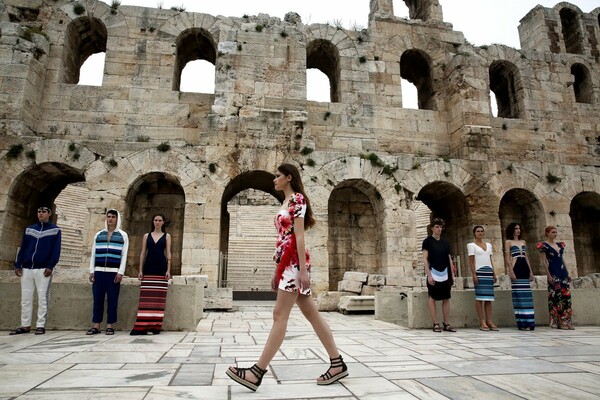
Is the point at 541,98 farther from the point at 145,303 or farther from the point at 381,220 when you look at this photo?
the point at 145,303

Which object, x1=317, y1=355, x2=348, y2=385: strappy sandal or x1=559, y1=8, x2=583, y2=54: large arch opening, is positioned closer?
x1=317, y1=355, x2=348, y2=385: strappy sandal

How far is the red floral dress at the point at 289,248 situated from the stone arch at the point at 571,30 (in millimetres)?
18785

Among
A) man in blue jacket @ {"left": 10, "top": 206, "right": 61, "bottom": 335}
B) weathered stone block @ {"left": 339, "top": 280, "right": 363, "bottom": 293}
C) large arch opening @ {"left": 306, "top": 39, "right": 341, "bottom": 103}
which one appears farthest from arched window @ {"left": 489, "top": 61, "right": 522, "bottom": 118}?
man in blue jacket @ {"left": 10, "top": 206, "right": 61, "bottom": 335}

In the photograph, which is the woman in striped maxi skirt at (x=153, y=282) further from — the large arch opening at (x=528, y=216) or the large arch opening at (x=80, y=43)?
the large arch opening at (x=528, y=216)

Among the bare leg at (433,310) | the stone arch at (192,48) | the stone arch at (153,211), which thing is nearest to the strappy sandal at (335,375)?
the bare leg at (433,310)

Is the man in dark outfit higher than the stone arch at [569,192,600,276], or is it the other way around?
the stone arch at [569,192,600,276]

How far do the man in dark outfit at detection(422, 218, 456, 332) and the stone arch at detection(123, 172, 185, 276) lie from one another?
8.44 metres

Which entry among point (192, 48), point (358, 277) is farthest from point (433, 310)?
point (192, 48)

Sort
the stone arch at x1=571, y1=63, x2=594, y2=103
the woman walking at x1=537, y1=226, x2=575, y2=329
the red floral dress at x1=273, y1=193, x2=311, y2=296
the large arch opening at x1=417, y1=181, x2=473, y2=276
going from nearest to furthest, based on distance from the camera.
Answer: the red floral dress at x1=273, y1=193, x2=311, y2=296, the woman walking at x1=537, y1=226, x2=575, y2=329, the large arch opening at x1=417, y1=181, x2=473, y2=276, the stone arch at x1=571, y1=63, x2=594, y2=103

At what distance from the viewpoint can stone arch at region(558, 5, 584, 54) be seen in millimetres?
16859

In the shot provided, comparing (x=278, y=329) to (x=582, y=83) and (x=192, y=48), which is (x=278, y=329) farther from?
(x=582, y=83)

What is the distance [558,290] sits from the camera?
6.98 m

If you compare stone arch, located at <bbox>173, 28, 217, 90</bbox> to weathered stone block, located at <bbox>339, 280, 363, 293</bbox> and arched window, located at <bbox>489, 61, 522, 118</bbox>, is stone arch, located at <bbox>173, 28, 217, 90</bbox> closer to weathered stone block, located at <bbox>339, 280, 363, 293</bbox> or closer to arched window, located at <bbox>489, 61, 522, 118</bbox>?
weathered stone block, located at <bbox>339, 280, 363, 293</bbox>

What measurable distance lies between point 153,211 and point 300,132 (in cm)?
538
